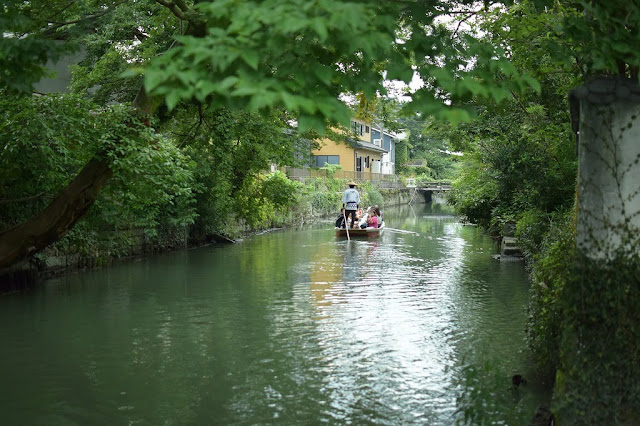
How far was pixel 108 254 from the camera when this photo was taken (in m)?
18.3

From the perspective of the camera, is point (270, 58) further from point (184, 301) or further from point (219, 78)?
point (184, 301)

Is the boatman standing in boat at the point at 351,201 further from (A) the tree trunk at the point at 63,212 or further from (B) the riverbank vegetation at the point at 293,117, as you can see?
(A) the tree trunk at the point at 63,212

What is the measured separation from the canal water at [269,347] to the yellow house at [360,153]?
1597 inches

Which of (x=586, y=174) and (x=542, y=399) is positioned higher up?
(x=586, y=174)

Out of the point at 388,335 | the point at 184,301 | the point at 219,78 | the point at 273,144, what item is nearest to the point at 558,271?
the point at 388,335

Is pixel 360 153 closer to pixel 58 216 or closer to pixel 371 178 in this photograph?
pixel 371 178

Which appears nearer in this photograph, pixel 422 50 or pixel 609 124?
pixel 422 50

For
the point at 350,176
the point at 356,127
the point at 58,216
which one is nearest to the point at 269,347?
the point at 58,216

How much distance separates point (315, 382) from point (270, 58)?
460 centimetres

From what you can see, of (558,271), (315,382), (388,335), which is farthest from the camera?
(388,335)

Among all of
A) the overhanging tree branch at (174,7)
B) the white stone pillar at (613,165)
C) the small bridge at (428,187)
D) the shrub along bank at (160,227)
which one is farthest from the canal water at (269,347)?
the small bridge at (428,187)

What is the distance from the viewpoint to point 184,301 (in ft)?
43.4

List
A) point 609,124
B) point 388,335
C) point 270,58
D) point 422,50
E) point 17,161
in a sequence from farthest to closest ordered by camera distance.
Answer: point 17,161
point 388,335
point 609,124
point 422,50
point 270,58

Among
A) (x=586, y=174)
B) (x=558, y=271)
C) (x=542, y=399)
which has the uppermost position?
(x=586, y=174)
